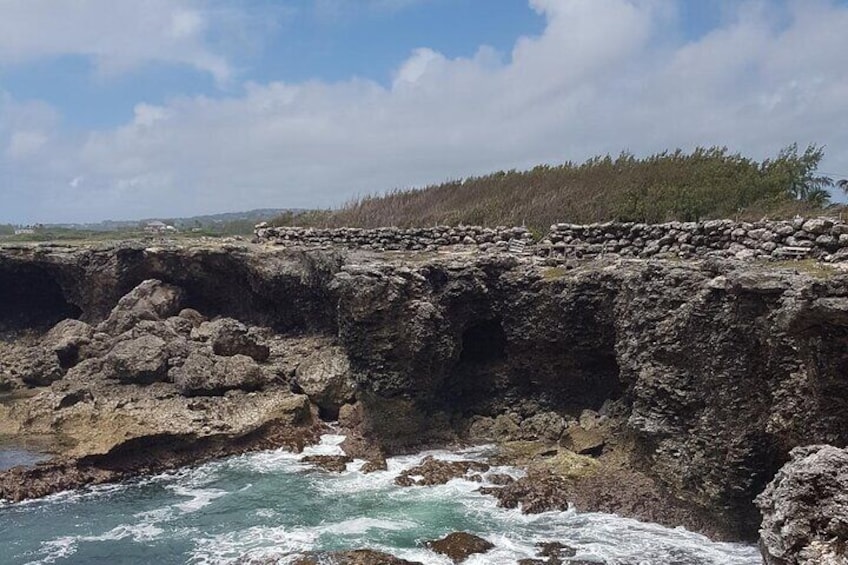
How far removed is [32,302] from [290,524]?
104 feet

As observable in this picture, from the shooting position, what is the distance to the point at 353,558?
1703 centimetres

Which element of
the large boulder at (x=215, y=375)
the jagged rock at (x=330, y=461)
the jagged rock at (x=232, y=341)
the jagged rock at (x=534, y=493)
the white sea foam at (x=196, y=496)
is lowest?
the white sea foam at (x=196, y=496)

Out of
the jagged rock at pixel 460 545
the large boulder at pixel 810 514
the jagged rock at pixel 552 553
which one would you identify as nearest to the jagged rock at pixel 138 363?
the jagged rock at pixel 460 545

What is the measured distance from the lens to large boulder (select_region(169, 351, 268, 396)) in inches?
1092

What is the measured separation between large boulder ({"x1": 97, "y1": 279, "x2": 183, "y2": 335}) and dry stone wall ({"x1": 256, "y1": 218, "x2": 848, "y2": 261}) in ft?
20.1

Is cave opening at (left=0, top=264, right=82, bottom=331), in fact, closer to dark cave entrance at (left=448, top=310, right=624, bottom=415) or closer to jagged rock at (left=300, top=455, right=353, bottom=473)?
jagged rock at (left=300, top=455, right=353, bottom=473)

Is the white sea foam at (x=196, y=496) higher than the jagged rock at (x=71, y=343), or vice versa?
the jagged rock at (x=71, y=343)

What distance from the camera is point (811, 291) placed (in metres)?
15.2

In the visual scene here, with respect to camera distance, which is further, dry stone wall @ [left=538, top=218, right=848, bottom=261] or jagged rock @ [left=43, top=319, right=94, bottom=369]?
jagged rock @ [left=43, top=319, right=94, bottom=369]

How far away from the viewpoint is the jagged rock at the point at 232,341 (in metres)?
31.1

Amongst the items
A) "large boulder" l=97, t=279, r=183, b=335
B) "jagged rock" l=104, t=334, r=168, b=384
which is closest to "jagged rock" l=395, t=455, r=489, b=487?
"jagged rock" l=104, t=334, r=168, b=384

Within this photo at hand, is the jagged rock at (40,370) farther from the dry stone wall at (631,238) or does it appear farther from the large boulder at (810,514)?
the large boulder at (810,514)

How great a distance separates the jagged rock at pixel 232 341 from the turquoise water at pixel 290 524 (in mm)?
7429

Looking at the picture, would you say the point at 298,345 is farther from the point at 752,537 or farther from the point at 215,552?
the point at 752,537
